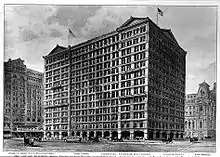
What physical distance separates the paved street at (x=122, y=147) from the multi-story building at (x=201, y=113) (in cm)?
13

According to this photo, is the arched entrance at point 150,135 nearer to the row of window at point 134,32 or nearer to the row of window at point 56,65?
the row of window at point 134,32

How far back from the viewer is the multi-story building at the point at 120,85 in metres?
4.94

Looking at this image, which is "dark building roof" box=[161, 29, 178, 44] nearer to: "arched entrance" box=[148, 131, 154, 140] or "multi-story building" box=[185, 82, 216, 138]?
"multi-story building" box=[185, 82, 216, 138]

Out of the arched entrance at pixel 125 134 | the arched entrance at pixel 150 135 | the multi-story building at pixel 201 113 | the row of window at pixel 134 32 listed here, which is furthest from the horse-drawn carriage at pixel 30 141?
the multi-story building at pixel 201 113

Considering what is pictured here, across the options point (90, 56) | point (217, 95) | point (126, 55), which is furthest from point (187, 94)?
point (90, 56)

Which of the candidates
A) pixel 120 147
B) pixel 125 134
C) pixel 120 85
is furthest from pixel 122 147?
pixel 120 85

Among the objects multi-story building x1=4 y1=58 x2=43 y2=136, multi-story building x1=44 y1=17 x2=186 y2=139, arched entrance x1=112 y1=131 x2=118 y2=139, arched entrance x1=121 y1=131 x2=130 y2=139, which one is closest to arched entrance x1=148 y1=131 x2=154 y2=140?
multi-story building x1=44 y1=17 x2=186 y2=139

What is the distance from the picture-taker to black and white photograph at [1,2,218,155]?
488 centimetres

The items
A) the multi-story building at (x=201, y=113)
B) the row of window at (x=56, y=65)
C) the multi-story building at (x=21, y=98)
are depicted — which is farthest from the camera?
the row of window at (x=56, y=65)

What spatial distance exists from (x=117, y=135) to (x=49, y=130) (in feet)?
2.55

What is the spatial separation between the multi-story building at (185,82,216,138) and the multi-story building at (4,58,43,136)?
166 cm

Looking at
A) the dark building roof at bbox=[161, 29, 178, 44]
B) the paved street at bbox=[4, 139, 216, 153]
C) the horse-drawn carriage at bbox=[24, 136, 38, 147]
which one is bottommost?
the paved street at bbox=[4, 139, 216, 153]

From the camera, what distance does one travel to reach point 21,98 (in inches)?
198

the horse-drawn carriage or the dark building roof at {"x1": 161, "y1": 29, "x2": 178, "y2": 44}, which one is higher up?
the dark building roof at {"x1": 161, "y1": 29, "x2": 178, "y2": 44}
